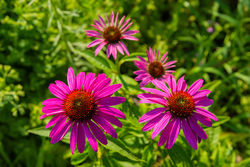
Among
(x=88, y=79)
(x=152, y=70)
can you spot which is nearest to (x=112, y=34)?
(x=152, y=70)

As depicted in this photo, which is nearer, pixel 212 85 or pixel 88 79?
pixel 88 79

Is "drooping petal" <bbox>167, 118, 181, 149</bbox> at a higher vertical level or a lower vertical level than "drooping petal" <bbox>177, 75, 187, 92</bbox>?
lower

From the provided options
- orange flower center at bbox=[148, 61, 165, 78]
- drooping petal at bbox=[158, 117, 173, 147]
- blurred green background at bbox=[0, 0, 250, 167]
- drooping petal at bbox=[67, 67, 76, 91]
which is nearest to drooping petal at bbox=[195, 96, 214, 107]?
drooping petal at bbox=[158, 117, 173, 147]

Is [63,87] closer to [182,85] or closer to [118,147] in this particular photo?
[118,147]

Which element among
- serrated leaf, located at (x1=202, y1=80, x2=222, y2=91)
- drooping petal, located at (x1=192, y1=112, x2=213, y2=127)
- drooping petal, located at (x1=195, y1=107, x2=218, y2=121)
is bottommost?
drooping petal, located at (x1=192, y1=112, x2=213, y2=127)

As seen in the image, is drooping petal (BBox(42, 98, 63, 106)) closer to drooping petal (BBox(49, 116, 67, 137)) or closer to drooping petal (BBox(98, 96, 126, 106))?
drooping petal (BBox(49, 116, 67, 137))

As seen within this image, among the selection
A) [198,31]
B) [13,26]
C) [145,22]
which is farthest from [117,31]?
[198,31]
